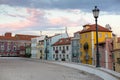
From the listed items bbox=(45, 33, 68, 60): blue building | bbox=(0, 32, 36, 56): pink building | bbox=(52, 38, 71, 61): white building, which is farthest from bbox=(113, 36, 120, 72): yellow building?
bbox=(0, 32, 36, 56): pink building

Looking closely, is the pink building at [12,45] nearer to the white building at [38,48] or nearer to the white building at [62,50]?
the white building at [38,48]

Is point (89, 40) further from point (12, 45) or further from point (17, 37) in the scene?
point (17, 37)

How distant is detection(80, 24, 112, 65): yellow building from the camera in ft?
239

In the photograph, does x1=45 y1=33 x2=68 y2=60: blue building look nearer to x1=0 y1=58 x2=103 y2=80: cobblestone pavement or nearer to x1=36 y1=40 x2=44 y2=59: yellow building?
x1=36 y1=40 x2=44 y2=59: yellow building

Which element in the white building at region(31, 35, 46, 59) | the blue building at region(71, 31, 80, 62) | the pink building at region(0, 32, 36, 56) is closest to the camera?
the blue building at region(71, 31, 80, 62)

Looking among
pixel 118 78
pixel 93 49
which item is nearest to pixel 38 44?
pixel 93 49

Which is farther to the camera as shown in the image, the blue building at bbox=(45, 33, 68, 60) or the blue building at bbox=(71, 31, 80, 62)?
the blue building at bbox=(45, 33, 68, 60)

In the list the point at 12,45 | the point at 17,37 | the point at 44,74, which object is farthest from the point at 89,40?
the point at 17,37

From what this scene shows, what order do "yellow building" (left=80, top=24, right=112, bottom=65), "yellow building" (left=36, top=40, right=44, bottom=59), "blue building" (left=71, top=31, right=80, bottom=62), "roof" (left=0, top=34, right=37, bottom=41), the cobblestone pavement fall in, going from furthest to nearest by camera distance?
"roof" (left=0, top=34, right=37, bottom=41) < "yellow building" (left=36, top=40, right=44, bottom=59) < "blue building" (left=71, top=31, right=80, bottom=62) < "yellow building" (left=80, top=24, right=112, bottom=65) < the cobblestone pavement

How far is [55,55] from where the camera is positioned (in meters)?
→ 95.8

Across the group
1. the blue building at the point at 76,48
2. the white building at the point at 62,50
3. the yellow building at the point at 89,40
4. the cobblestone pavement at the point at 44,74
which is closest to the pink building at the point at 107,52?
the yellow building at the point at 89,40

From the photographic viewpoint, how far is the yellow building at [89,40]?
7297 cm

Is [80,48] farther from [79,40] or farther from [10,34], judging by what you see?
[10,34]

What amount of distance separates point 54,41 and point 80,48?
21984mm
